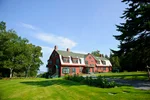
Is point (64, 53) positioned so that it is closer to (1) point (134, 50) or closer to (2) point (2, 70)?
(2) point (2, 70)

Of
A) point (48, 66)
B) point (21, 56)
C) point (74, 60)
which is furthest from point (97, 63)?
point (21, 56)

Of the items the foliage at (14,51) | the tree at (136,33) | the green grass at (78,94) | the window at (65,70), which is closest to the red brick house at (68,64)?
the window at (65,70)

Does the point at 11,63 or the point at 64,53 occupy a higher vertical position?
the point at 64,53

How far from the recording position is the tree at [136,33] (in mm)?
20078

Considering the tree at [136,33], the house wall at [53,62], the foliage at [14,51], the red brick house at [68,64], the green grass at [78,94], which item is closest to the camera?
the green grass at [78,94]

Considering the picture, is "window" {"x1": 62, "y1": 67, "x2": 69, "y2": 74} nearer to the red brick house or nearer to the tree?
the red brick house

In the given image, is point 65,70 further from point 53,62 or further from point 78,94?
point 78,94

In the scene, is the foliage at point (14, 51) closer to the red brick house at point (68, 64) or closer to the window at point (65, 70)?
the red brick house at point (68, 64)

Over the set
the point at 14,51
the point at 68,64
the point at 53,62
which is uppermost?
the point at 14,51

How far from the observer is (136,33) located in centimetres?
2094

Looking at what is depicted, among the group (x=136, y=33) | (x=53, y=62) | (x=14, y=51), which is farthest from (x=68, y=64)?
(x=136, y=33)

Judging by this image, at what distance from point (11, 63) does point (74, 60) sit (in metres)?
20.0

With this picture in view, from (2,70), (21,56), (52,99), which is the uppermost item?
(21,56)

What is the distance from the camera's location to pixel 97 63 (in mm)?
59188
